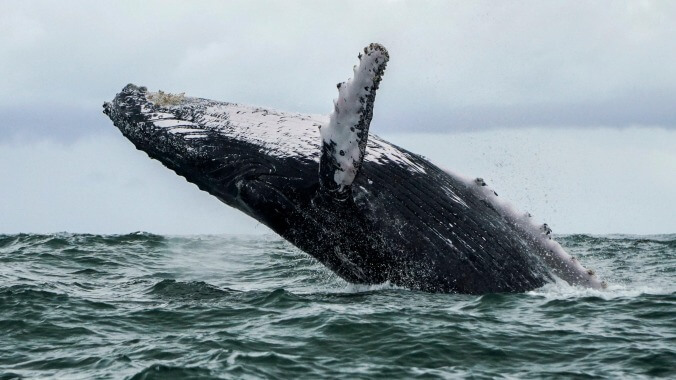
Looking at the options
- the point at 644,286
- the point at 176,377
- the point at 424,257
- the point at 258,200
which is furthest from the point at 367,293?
the point at 644,286

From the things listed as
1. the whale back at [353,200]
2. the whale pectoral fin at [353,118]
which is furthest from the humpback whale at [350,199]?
the whale pectoral fin at [353,118]

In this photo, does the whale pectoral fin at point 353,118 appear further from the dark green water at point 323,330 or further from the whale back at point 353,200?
the dark green water at point 323,330

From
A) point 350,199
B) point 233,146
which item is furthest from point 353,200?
point 233,146

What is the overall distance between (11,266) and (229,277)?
476 centimetres

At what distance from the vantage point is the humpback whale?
1115 cm

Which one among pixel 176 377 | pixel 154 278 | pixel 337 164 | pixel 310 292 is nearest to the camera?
pixel 176 377

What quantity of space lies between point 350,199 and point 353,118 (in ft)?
4.13

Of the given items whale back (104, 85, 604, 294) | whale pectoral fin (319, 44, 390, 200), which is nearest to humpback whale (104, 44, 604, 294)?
whale back (104, 85, 604, 294)

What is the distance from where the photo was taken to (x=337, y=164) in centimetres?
1042

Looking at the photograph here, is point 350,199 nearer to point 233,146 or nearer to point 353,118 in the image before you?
point 353,118

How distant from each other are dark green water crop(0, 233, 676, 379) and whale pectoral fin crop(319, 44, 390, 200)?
1.86 metres

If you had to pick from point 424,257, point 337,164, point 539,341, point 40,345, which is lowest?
point 40,345

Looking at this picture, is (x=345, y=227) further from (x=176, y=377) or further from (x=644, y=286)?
(x=644, y=286)

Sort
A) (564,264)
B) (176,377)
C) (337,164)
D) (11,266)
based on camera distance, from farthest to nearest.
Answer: (11,266), (564,264), (337,164), (176,377)
